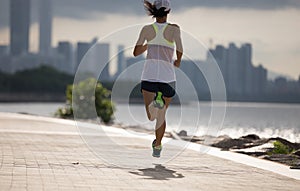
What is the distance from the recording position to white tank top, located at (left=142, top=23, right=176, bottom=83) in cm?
1042

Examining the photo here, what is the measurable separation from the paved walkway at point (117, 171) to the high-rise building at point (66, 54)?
15618 centimetres

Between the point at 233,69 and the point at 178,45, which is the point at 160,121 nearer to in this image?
the point at 178,45

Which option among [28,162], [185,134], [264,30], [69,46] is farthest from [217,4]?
[28,162]

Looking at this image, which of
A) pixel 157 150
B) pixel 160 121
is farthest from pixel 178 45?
pixel 157 150

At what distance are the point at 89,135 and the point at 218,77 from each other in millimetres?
6790

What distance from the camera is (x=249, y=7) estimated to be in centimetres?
13512

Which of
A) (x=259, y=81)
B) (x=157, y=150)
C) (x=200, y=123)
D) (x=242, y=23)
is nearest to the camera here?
(x=157, y=150)

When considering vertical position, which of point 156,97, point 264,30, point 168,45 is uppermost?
point 264,30

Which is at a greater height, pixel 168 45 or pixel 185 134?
pixel 168 45

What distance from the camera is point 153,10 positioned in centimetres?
1066

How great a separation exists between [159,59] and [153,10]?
0.70 meters

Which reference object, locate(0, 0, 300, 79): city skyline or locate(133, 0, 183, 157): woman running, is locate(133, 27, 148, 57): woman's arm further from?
locate(0, 0, 300, 79): city skyline

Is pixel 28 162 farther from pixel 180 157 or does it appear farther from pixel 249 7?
pixel 249 7

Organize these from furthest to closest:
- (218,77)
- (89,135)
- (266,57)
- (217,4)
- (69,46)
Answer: (69,46) < (217,4) < (266,57) < (89,135) < (218,77)
